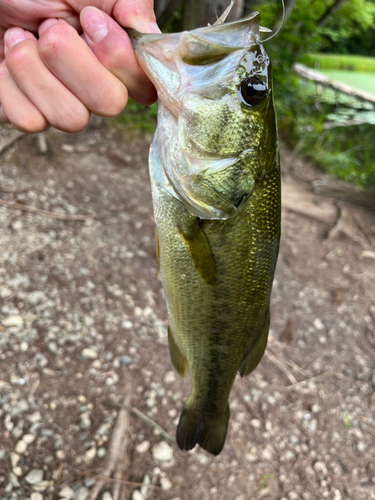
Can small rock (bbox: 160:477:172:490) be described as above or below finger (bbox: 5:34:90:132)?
below

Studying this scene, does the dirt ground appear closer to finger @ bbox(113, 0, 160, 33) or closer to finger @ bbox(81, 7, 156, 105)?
finger @ bbox(81, 7, 156, 105)

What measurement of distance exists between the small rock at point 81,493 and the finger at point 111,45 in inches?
83.5

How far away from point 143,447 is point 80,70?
7.24 ft

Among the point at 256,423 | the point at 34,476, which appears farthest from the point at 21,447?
the point at 256,423

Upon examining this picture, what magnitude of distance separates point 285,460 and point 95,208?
10.0ft

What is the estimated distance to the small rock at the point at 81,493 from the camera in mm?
1897

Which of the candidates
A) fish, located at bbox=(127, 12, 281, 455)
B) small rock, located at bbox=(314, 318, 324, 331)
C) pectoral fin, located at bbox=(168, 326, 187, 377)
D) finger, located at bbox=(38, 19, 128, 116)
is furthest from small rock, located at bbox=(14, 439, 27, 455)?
small rock, located at bbox=(314, 318, 324, 331)

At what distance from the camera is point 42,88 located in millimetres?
1115

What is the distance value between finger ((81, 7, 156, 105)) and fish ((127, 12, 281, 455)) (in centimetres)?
4

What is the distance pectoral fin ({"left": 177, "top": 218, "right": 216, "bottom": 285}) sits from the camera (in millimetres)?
1255

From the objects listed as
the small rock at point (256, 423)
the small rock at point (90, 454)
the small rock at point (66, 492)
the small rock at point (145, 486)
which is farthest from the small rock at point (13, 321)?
the small rock at point (256, 423)

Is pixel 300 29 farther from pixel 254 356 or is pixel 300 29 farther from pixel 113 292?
pixel 254 356

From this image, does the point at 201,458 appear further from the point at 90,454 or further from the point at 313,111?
the point at 313,111

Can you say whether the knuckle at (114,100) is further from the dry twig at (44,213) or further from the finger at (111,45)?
the dry twig at (44,213)
